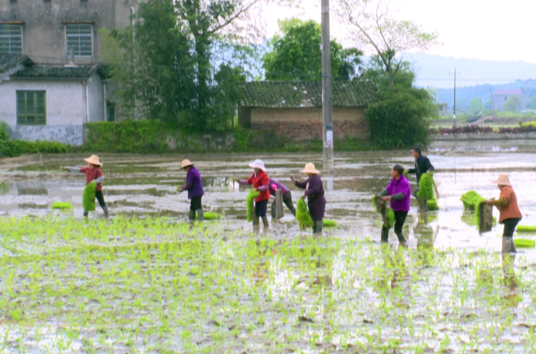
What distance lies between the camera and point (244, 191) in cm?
2158

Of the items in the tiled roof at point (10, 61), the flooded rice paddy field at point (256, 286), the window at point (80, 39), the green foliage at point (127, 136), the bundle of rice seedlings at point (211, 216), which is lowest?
the flooded rice paddy field at point (256, 286)

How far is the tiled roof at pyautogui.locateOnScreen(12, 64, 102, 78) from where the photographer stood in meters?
40.5

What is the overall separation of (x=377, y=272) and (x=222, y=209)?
831 centimetres

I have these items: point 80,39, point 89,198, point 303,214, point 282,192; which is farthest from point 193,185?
point 80,39

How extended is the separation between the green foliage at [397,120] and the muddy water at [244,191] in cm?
1000

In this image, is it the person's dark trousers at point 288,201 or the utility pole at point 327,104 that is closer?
the person's dark trousers at point 288,201

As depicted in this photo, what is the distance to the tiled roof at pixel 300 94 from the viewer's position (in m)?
43.8

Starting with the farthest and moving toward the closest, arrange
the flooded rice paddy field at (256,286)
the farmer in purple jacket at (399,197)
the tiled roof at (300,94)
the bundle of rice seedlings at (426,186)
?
the tiled roof at (300,94) → the bundle of rice seedlings at (426,186) → the farmer in purple jacket at (399,197) → the flooded rice paddy field at (256,286)

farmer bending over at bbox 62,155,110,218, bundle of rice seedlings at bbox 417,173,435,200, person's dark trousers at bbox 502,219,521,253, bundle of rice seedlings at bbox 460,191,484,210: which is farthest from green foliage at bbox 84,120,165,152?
person's dark trousers at bbox 502,219,521,253

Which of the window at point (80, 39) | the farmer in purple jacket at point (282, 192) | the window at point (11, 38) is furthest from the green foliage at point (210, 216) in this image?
the window at point (11, 38)

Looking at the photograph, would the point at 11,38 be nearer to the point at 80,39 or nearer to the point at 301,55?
the point at 80,39

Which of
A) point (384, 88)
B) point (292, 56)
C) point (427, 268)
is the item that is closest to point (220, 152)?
point (384, 88)

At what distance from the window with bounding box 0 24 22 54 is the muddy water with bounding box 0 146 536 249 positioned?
16.8 m

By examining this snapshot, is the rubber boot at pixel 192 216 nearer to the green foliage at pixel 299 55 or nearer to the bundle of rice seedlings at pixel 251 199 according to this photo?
the bundle of rice seedlings at pixel 251 199
